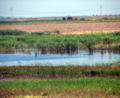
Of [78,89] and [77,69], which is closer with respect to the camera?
[78,89]

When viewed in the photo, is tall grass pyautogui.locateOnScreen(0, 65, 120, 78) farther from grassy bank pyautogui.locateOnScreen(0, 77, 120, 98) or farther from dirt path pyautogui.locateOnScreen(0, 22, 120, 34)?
dirt path pyautogui.locateOnScreen(0, 22, 120, 34)

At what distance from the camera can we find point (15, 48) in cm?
3709

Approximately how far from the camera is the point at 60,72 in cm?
1853

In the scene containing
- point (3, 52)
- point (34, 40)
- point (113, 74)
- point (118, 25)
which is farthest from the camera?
point (118, 25)

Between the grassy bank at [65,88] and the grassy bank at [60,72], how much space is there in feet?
8.28

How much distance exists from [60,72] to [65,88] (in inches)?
170

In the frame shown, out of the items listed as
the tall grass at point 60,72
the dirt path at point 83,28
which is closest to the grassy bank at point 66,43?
the dirt path at point 83,28

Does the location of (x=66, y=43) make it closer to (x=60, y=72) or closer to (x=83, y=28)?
(x=60, y=72)

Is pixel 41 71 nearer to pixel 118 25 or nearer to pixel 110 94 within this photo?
pixel 110 94

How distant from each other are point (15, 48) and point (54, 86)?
23.2 m

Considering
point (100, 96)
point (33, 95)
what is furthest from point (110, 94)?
point (33, 95)

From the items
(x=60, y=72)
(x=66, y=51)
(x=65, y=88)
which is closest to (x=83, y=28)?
(x=66, y=51)

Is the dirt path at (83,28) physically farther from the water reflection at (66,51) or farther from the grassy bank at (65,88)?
the grassy bank at (65,88)

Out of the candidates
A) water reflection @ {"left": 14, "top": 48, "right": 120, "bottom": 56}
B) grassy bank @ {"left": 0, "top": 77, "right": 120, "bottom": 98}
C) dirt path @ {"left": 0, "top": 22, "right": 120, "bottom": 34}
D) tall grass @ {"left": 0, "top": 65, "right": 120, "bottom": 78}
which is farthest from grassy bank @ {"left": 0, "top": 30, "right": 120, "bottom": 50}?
grassy bank @ {"left": 0, "top": 77, "right": 120, "bottom": 98}
